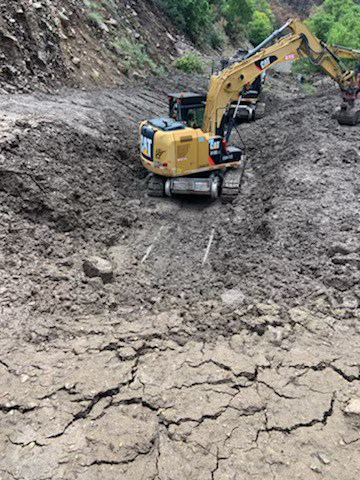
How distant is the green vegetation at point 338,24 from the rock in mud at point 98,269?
92.7 feet

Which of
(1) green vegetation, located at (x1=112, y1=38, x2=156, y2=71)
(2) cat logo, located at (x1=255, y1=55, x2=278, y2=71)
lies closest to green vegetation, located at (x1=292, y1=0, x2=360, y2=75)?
(1) green vegetation, located at (x1=112, y1=38, x2=156, y2=71)

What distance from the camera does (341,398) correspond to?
4648mm

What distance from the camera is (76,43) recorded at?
50.6 ft

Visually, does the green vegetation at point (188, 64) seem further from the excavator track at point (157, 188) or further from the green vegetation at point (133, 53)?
the excavator track at point (157, 188)

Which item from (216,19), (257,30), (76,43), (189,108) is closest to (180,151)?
(189,108)

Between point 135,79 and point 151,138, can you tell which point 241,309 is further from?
point 135,79

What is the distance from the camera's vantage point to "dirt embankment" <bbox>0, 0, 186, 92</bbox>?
12.5m

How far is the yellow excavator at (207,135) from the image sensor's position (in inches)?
382

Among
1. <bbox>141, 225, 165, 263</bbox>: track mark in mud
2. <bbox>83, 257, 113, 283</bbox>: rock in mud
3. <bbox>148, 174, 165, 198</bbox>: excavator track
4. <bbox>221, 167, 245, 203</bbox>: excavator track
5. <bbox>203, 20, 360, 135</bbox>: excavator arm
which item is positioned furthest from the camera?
<bbox>203, 20, 360, 135</bbox>: excavator arm

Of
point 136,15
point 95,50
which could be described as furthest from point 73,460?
point 136,15

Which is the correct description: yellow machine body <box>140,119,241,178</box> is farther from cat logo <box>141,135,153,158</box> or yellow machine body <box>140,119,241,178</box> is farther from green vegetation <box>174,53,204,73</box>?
green vegetation <box>174,53,204,73</box>

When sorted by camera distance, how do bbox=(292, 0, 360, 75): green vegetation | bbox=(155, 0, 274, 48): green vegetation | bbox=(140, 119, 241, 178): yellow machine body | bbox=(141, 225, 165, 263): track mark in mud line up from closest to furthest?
1. bbox=(141, 225, 165, 263): track mark in mud
2. bbox=(140, 119, 241, 178): yellow machine body
3. bbox=(155, 0, 274, 48): green vegetation
4. bbox=(292, 0, 360, 75): green vegetation

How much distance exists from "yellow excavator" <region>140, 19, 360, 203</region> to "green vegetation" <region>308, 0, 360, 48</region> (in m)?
20.2

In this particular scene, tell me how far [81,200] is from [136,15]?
16.2m
